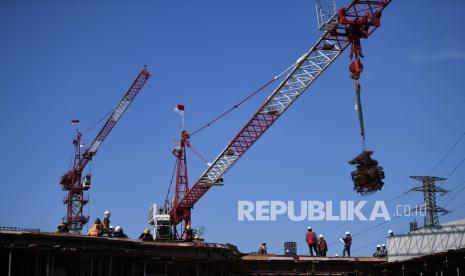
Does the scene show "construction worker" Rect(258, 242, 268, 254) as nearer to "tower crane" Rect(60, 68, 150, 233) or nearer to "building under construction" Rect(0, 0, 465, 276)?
"building under construction" Rect(0, 0, 465, 276)

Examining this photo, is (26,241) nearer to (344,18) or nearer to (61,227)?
(61,227)

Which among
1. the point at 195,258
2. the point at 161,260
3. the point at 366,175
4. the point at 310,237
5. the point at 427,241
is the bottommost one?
the point at 161,260

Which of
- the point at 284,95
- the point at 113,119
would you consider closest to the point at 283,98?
the point at 284,95

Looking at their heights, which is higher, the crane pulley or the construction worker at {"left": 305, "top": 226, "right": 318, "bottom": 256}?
the crane pulley

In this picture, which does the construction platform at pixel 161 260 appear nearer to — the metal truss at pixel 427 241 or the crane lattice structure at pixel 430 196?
the metal truss at pixel 427 241

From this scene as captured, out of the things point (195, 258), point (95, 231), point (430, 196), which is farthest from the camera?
point (430, 196)

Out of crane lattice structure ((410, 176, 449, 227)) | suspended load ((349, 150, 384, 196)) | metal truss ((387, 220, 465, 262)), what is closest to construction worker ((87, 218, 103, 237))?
suspended load ((349, 150, 384, 196))

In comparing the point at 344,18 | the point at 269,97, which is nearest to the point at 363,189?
the point at 344,18

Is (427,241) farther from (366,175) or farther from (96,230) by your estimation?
(96,230)

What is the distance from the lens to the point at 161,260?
3525 cm

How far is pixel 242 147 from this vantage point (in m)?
66.4

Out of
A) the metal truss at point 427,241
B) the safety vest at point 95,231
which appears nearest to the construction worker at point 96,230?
the safety vest at point 95,231

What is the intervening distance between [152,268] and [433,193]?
181 ft

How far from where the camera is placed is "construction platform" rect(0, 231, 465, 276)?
31156 millimetres
